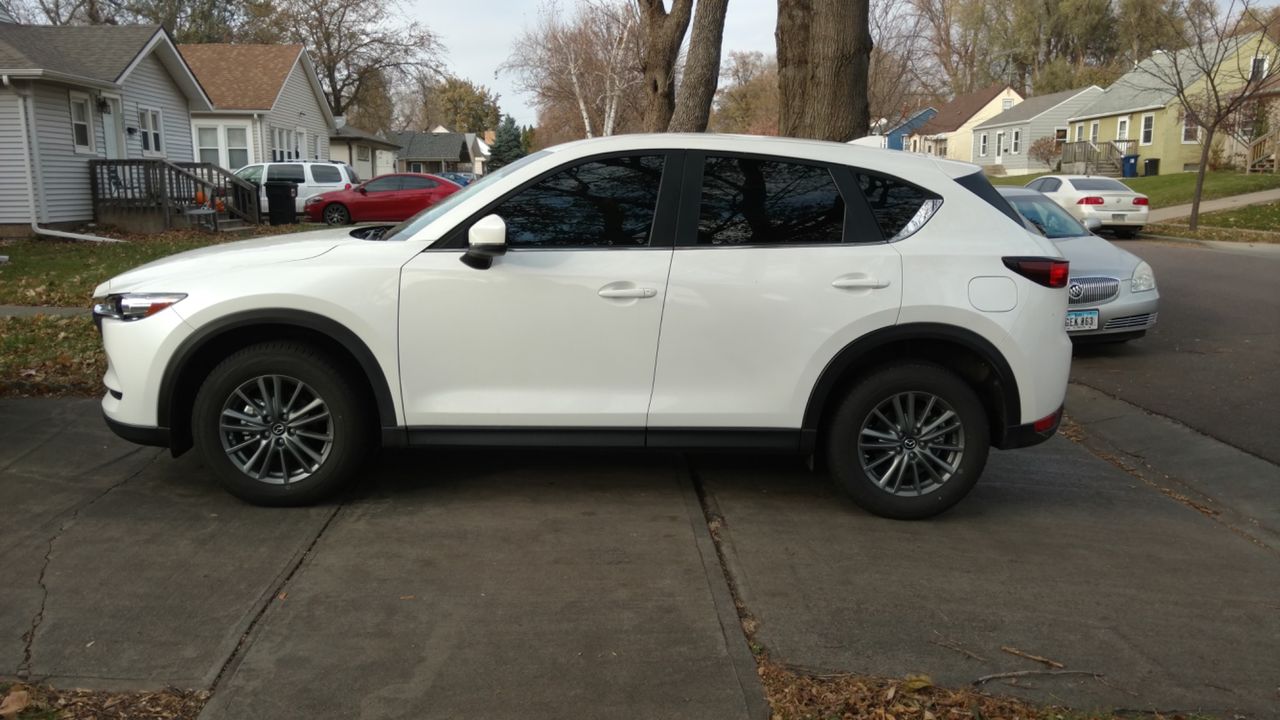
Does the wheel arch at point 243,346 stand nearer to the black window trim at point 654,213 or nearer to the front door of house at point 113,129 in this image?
the black window trim at point 654,213

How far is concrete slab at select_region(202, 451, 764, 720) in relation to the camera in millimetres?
3252

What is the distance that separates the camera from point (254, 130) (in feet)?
115

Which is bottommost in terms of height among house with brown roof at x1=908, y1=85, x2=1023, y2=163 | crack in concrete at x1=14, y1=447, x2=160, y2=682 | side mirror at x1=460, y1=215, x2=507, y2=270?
crack in concrete at x1=14, y1=447, x2=160, y2=682

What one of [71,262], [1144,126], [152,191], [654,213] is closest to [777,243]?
[654,213]

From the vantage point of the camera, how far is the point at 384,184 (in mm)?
26609

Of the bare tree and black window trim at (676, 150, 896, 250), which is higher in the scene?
the bare tree

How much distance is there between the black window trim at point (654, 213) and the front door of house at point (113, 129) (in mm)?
21660

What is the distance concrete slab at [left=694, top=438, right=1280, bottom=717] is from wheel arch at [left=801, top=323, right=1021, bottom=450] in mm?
502

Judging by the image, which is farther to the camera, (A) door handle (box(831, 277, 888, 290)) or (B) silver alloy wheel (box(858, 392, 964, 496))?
(B) silver alloy wheel (box(858, 392, 964, 496))

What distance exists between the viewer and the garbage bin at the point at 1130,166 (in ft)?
147

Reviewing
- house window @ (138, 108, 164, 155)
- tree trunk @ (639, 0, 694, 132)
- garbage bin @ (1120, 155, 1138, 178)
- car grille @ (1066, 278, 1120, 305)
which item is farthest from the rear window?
garbage bin @ (1120, 155, 1138, 178)

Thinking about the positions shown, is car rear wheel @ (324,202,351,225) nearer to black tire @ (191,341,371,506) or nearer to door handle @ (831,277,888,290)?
black tire @ (191,341,371,506)

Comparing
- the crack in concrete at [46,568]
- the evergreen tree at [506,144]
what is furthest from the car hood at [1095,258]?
the evergreen tree at [506,144]

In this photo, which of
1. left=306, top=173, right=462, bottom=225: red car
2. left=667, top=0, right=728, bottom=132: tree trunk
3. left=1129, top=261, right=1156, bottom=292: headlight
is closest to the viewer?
left=1129, top=261, right=1156, bottom=292: headlight
